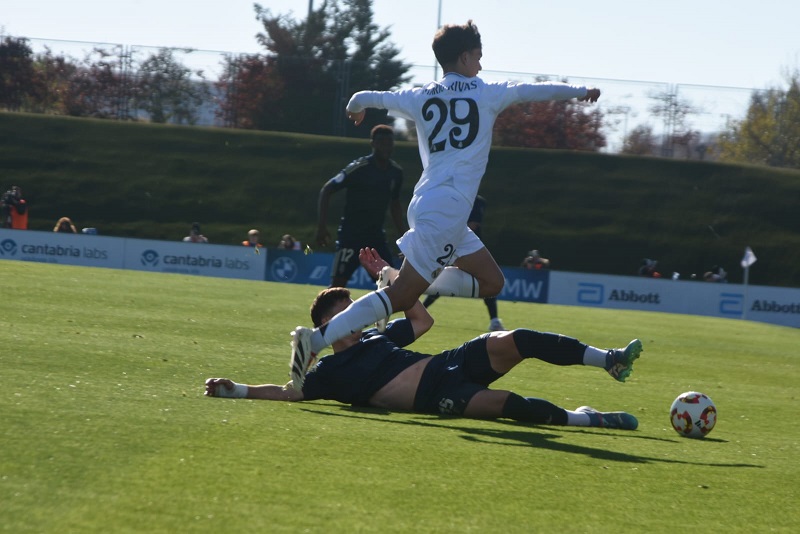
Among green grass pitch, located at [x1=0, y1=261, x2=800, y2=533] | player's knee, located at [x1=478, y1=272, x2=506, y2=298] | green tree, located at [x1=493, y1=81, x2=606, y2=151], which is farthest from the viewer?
green tree, located at [x1=493, y1=81, x2=606, y2=151]

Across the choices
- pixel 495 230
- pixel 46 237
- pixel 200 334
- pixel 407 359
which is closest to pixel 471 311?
pixel 200 334

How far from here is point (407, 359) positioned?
6.45 metres

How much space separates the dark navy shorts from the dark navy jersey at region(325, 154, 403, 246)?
4.96 metres

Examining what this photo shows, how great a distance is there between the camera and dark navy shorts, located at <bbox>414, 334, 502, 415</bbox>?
6.35 m

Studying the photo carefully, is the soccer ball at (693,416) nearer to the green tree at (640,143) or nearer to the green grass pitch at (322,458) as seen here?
the green grass pitch at (322,458)

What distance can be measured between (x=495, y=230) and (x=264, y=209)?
10.4m

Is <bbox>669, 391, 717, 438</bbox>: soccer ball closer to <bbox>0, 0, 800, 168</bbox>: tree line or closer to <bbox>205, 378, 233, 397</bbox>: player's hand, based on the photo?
<bbox>205, 378, 233, 397</bbox>: player's hand

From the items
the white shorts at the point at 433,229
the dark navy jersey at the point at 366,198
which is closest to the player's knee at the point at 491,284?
the white shorts at the point at 433,229

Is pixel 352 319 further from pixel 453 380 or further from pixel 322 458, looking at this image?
pixel 322 458

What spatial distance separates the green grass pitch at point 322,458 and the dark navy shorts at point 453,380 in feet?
0.52

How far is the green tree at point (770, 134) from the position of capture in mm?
53500

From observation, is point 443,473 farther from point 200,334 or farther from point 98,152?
point 98,152

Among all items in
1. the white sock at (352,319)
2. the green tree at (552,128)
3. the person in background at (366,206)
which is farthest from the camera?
the green tree at (552,128)

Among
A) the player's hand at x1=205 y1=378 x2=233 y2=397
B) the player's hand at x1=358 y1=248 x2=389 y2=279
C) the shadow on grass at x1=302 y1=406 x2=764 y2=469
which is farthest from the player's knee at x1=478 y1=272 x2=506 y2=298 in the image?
the player's hand at x1=205 y1=378 x2=233 y2=397
